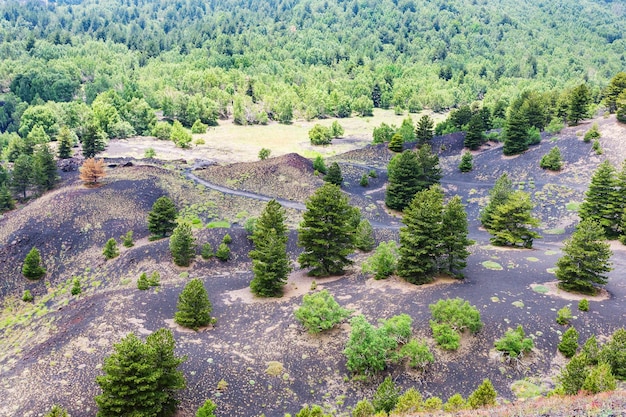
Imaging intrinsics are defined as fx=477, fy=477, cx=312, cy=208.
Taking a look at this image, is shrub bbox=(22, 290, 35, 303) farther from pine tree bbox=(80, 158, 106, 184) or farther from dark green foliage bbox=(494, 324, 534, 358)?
dark green foliage bbox=(494, 324, 534, 358)

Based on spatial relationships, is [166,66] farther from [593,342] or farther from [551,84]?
[593,342]

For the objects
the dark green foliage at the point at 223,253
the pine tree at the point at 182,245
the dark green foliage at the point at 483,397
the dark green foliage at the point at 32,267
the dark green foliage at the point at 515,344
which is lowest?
the dark green foliage at the point at 32,267

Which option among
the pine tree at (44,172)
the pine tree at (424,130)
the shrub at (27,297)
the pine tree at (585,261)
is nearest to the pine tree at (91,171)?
the pine tree at (44,172)

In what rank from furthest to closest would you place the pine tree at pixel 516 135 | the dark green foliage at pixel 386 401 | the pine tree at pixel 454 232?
the pine tree at pixel 516 135, the pine tree at pixel 454 232, the dark green foliage at pixel 386 401

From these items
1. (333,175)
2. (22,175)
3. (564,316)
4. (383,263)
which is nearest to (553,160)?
(333,175)

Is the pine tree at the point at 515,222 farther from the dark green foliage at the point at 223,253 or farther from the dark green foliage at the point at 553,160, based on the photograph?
the dark green foliage at the point at 553,160

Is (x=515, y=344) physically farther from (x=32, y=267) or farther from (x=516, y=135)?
(x=516, y=135)
